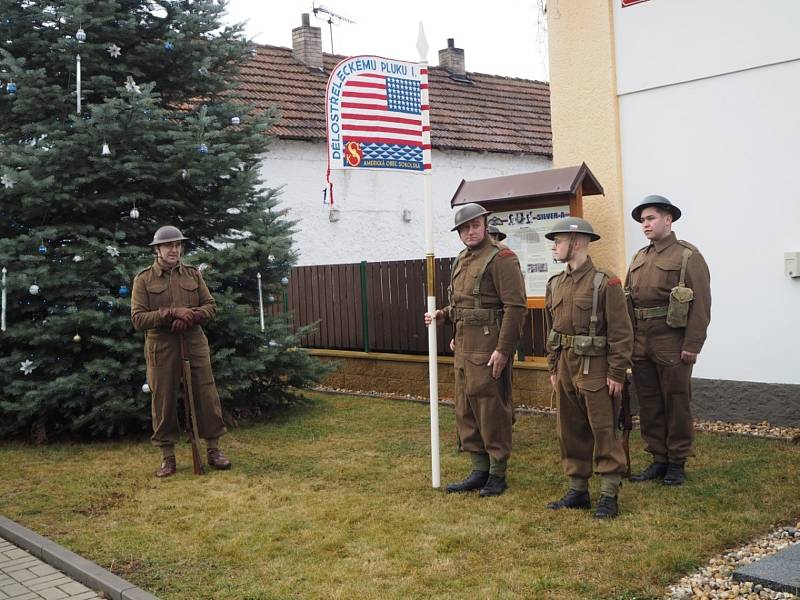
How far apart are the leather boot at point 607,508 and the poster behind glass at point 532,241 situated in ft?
12.9

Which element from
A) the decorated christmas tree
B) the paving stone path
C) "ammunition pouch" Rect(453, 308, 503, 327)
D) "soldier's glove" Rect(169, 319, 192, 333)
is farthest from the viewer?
the decorated christmas tree

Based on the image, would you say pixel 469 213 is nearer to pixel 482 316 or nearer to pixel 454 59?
pixel 482 316

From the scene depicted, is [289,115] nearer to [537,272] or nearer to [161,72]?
[161,72]

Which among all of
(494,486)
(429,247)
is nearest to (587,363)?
(494,486)

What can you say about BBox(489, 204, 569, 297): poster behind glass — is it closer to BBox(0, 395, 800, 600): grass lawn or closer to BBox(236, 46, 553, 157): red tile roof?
BBox(0, 395, 800, 600): grass lawn

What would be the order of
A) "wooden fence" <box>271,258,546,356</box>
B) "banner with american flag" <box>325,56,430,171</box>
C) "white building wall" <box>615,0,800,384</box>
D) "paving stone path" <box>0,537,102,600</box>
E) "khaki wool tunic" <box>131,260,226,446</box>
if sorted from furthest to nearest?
1. "wooden fence" <box>271,258,546,356</box>
2. "banner with american flag" <box>325,56,430,171</box>
3. "white building wall" <box>615,0,800,384</box>
4. "khaki wool tunic" <box>131,260,226,446</box>
5. "paving stone path" <box>0,537,102,600</box>

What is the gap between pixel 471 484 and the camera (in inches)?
262

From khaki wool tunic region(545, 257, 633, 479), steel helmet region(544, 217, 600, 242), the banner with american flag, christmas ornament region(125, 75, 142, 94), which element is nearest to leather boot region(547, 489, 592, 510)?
khaki wool tunic region(545, 257, 633, 479)

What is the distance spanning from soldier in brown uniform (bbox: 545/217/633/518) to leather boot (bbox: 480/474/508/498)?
0.51m

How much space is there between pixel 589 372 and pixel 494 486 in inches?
49.3

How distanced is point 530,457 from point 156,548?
3.46m

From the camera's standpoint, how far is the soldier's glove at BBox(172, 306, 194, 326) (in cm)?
762

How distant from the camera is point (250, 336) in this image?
32.7ft

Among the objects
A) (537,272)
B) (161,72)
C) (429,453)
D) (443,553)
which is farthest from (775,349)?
(161,72)
